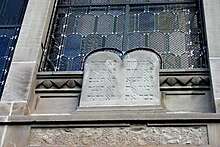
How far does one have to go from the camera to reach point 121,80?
666 centimetres

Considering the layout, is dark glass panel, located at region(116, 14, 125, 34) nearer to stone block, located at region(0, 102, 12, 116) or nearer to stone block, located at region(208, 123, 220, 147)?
stone block, located at region(0, 102, 12, 116)

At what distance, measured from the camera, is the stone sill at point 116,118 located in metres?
6.05

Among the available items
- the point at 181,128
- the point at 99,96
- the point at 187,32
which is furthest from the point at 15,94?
the point at 187,32

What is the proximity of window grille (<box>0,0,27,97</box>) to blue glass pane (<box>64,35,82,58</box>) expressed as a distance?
831 millimetres

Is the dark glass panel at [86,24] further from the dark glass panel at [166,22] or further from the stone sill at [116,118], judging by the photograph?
the stone sill at [116,118]

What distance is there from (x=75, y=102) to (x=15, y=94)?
80 centimetres

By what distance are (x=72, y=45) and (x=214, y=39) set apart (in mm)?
2187

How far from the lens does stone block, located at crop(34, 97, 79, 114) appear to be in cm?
665

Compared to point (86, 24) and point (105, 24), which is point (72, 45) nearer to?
point (86, 24)

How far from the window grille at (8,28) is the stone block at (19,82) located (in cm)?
44

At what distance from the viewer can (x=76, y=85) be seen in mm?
6875

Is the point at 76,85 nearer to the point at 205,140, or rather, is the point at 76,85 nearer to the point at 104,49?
the point at 104,49

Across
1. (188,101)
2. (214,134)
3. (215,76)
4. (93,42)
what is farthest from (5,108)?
(215,76)

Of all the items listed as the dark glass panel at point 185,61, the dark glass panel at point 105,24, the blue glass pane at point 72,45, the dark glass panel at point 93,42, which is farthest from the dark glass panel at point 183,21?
the blue glass pane at point 72,45
